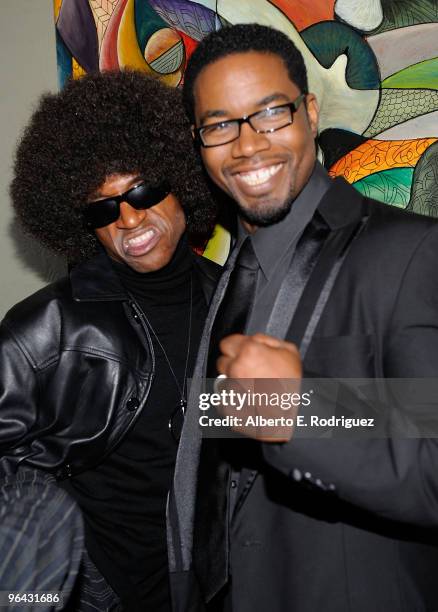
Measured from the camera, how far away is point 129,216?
1731 millimetres

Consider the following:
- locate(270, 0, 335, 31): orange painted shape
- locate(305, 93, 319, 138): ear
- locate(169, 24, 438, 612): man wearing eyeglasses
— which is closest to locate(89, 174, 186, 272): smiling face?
locate(169, 24, 438, 612): man wearing eyeglasses

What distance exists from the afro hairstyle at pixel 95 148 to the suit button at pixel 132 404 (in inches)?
24.8

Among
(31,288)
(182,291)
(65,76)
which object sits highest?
(65,76)

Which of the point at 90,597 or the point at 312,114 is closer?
the point at 312,114

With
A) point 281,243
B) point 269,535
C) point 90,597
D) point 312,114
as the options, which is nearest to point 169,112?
point 312,114

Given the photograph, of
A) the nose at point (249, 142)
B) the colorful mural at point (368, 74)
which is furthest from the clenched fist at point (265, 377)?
the colorful mural at point (368, 74)

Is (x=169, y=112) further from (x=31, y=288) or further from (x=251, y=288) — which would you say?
(x=31, y=288)

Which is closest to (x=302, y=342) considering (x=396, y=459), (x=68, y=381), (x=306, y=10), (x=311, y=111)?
(x=396, y=459)

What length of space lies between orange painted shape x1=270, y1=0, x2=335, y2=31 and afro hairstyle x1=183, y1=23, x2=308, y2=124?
54 cm

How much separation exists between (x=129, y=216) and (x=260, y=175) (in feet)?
1.68

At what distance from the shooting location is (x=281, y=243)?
4.59 feet

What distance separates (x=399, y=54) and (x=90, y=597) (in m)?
1.81

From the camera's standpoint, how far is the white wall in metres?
2.45

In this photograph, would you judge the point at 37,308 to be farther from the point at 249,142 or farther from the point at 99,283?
the point at 249,142
